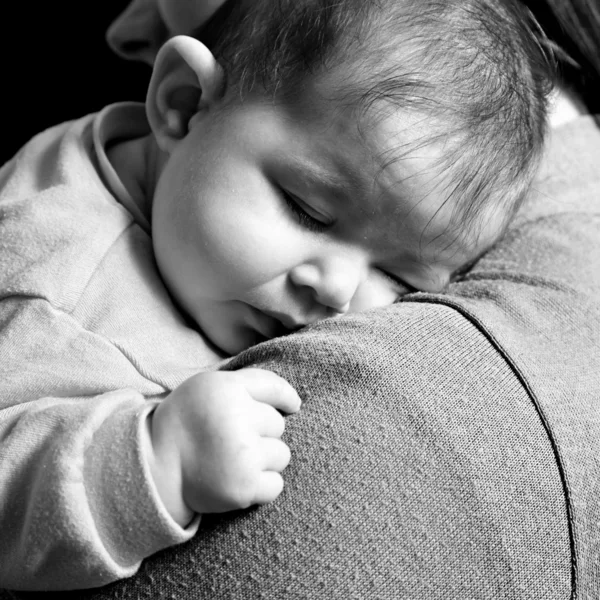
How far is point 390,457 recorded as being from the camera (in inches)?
28.8

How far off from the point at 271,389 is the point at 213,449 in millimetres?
87

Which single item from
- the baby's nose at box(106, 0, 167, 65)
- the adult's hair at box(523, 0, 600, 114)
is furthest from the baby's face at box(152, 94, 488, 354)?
the adult's hair at box(523, 0, 600, 114)

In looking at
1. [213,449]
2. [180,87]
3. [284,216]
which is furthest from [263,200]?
[213,449]

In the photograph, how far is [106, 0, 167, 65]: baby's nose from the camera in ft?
4.39

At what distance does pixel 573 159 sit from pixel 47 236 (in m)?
0.93

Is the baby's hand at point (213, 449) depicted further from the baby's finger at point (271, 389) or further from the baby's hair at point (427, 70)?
the baby's hair at point (427, 70)

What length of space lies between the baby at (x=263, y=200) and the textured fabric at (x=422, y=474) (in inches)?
2.9

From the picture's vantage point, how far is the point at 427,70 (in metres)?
0.95

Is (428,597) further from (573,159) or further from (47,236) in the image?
(573,159)

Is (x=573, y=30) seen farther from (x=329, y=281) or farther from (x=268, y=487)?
(x=268, y=487)

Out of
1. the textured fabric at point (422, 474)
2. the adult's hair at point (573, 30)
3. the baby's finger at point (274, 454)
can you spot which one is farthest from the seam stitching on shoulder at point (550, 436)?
the adult's hair at point (573, 30)

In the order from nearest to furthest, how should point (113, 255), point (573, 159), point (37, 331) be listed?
point (37, 331), point (113, 255), point (573, 159)

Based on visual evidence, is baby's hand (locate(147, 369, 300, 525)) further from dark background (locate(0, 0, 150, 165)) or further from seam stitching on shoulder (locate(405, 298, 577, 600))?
dark background (locate(0, 0, 150, 165))

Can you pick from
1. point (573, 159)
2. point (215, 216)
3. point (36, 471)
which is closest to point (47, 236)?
point (215, 216)
